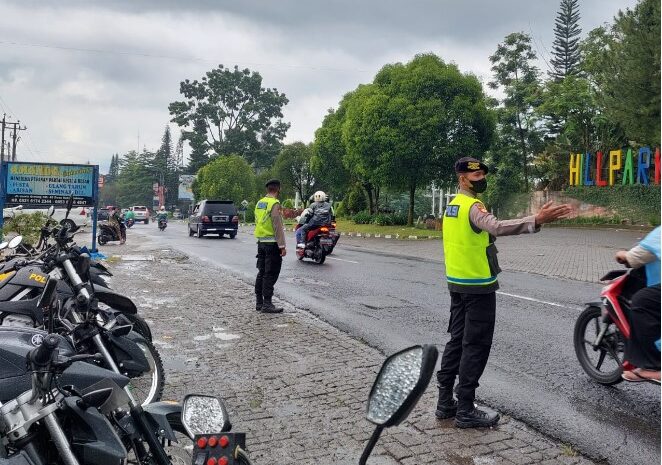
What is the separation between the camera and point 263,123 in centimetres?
7906

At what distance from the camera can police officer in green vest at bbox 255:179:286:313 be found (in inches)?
337

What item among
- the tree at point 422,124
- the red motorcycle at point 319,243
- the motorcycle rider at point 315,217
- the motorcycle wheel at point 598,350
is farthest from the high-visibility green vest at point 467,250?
the tree at point 422,124

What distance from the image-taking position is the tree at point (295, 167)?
184ft

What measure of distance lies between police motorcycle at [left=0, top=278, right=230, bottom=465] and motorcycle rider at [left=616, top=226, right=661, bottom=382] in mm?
3310

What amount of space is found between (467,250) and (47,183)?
10582mm

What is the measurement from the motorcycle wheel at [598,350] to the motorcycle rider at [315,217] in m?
10.3

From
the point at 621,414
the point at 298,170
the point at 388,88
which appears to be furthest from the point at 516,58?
the point at 621,414

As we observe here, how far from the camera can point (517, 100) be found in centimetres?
4012

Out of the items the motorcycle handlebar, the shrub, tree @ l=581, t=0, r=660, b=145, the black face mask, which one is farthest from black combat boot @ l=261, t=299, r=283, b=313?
the shrub

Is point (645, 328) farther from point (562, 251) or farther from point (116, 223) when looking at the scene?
point (116, 223)

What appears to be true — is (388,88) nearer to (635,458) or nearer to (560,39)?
(560,39)

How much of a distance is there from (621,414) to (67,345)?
12.7 feet

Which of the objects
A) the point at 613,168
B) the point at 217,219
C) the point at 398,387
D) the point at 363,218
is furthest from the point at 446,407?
the point at 363,218

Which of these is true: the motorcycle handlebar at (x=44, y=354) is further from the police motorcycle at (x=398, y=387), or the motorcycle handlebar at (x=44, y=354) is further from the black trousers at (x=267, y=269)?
the black trousers at (x=267, y=269)
